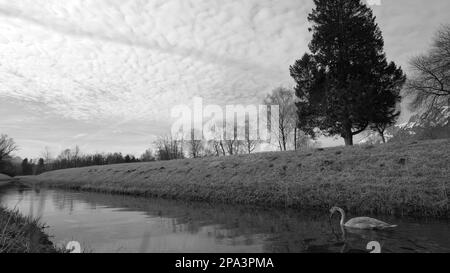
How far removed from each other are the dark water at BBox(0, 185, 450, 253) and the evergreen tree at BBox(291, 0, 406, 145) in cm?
1644

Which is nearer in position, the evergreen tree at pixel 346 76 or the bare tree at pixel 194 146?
the evergreen tree at pixel 346 76

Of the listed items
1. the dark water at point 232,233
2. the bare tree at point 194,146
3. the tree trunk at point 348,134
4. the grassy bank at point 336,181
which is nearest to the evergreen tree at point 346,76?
the tree trunk at point 348,134

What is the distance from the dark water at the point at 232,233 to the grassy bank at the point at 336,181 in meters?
1.26

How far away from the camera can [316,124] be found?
31.3m

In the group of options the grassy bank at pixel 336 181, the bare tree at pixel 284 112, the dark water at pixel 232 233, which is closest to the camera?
the dark water at pixel 232 233

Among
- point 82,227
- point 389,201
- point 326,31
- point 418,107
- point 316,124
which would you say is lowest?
point 82,227

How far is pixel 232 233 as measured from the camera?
11266mm

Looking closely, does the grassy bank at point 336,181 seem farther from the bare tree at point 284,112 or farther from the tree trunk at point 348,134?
the bare tree at point 284,112

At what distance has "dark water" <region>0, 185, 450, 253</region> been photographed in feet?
29.9

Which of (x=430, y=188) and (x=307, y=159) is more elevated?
(x=307, y=159)

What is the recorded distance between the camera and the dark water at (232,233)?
9117mm
